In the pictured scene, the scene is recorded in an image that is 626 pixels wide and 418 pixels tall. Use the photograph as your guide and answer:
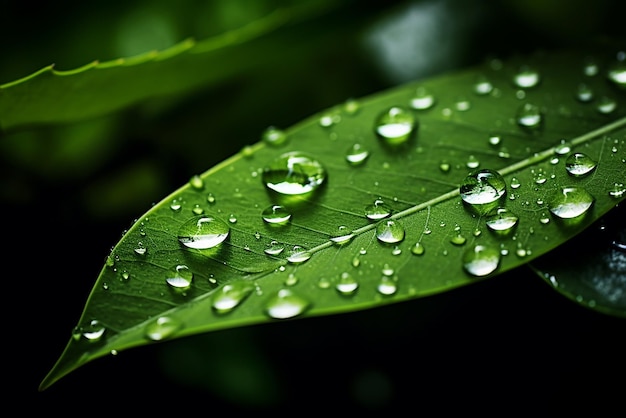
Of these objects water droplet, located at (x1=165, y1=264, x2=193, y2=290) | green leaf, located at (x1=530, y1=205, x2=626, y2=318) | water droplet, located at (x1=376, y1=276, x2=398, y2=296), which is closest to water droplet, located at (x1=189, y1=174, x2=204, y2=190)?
water droplet, located at (x1=165, y1=264, x2=193, y2=290)

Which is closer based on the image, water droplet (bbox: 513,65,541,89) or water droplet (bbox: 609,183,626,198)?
water droplet (bbox: 609,183,626,198)

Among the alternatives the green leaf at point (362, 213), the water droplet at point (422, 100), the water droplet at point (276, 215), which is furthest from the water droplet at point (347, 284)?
the water droplet at point (422, 100)

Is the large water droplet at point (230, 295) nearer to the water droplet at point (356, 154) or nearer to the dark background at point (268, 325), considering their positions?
the water droplet at point (356, 154)

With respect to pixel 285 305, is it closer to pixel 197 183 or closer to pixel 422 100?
pixel 197 183

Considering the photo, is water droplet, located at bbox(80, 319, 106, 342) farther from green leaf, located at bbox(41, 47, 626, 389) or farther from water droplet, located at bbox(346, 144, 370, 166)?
water droplet, located at bbox(346, 144, 370, 166)

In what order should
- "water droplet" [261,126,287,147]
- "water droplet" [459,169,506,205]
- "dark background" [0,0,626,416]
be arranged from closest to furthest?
"water droplet" [459,169,506,205] < "water droplet" [261,126,287,147] < "dark background" [0,0,626,416]

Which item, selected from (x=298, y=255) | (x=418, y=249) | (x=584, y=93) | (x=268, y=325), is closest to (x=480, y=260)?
(x=418, y=249)

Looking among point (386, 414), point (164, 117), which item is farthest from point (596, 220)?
point (164, 117)

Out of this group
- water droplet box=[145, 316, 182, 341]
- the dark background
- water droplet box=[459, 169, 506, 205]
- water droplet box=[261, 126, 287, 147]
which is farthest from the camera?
the dark background
